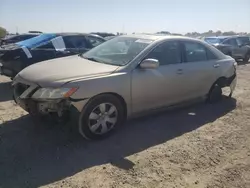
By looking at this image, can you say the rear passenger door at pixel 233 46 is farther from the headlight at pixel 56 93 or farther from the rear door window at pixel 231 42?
the headlight at pixel 56 93

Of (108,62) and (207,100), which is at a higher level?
(108,62)

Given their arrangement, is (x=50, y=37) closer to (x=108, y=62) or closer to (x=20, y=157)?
(x=108, y=62)

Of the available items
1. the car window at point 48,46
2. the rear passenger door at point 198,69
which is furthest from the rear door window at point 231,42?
the car window at point 48,46

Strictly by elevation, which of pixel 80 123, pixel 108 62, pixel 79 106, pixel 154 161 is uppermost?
pixel 108 62

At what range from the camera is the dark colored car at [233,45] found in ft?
47.8

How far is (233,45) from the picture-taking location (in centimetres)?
1505

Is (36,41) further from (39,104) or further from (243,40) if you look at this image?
(243,40)

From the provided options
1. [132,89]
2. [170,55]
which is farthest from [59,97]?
[170,55]

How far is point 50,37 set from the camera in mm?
7707

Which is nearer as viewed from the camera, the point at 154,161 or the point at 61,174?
the point at 61,174

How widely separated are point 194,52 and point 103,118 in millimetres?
2532

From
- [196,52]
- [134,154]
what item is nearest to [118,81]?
[134,154]

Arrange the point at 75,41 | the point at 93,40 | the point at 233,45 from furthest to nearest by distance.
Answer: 1. the point at 233,45
2. the point at 93,40
3. the point at 75,41

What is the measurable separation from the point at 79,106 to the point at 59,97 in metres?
0.30
